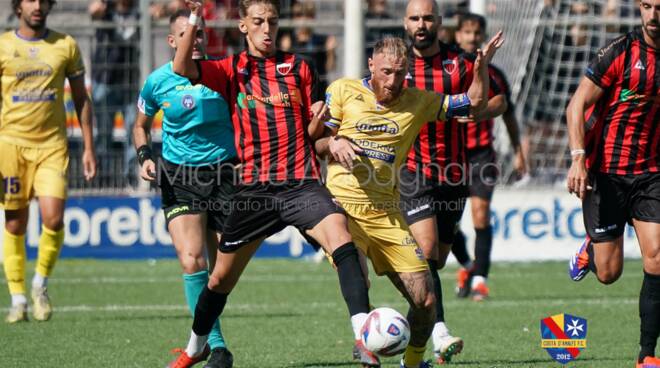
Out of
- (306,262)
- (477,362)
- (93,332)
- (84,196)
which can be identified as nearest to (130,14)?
(84,196)

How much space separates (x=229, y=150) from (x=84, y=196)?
6.95 meters

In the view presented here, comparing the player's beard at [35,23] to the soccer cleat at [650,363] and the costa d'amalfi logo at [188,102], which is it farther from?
the soccer cleat at [650,363]

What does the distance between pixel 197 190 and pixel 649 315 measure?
10.1ft

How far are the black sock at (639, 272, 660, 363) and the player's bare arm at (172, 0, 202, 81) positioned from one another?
3.11m

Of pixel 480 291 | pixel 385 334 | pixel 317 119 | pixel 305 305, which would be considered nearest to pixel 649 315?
pixel 385 334

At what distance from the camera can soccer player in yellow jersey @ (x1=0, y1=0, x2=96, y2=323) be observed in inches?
391

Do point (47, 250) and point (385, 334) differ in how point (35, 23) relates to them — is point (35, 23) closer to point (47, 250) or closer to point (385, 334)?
point (47, 250)

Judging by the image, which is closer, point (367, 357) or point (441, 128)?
point (367, 357)

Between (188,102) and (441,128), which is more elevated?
(188,102)

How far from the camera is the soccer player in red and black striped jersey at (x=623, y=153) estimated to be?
287 inches

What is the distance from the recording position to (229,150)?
8328mm

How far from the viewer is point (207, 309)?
7145 millimetres

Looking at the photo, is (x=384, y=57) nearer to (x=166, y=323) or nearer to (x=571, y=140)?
(x=571, y=140)

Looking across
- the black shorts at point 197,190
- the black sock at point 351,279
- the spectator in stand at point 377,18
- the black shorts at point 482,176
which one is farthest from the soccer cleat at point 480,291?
the spectator in stand at point 377,18
